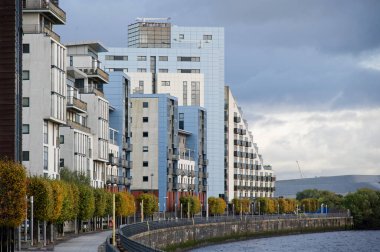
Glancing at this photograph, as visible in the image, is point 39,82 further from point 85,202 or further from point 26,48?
point 85,202

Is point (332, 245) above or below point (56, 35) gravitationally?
below

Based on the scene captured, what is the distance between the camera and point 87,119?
169 m

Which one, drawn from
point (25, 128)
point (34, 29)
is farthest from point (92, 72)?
point (25, 128)

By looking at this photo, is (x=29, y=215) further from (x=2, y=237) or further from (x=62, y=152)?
(x=62, y=152)

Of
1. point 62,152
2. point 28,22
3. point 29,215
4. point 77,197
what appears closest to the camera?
point 29,215

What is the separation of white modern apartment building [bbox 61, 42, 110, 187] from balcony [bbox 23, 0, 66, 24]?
21.2 meters

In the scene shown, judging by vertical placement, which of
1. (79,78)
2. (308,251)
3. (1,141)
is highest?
(79,78)

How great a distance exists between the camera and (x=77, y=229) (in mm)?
133500

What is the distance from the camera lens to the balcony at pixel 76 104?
14993 centimetres

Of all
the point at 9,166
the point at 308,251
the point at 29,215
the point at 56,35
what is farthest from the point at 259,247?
the point at 9,166

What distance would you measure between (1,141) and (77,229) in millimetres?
43147

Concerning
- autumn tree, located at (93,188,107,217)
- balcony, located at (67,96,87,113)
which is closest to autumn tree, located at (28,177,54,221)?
autumn tree, located at (93,188,107,217)

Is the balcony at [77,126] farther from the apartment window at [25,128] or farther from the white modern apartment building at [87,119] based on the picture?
the apartment window at [25,128]

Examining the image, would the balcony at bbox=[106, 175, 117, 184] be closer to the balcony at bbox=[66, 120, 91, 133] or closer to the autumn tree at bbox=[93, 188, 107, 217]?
the balcony at bbox=[66, 120, 91, 133]
